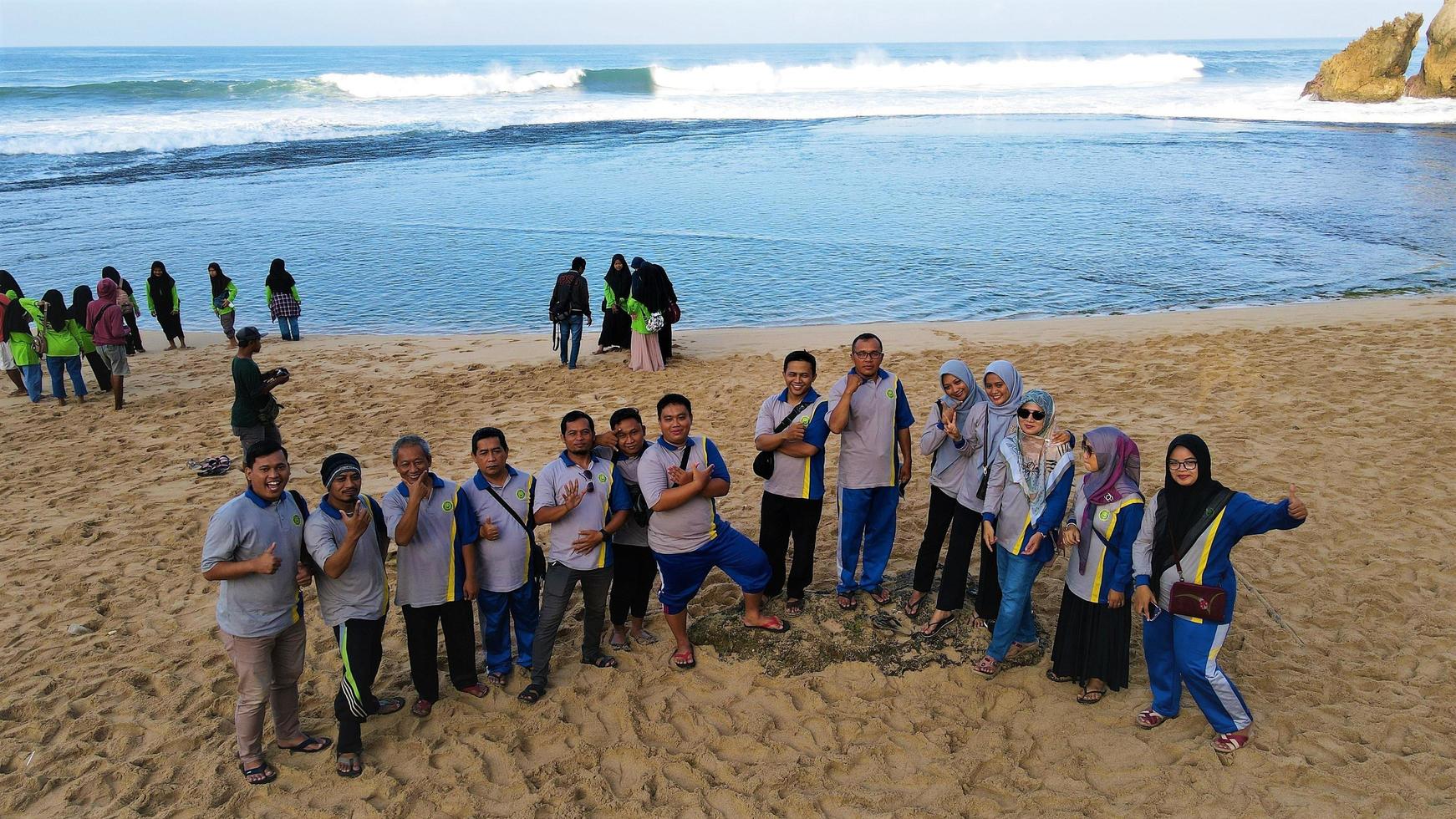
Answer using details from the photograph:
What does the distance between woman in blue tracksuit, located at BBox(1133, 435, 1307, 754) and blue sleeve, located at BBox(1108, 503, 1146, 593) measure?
2.3 inches

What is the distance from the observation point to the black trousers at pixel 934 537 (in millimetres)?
5598

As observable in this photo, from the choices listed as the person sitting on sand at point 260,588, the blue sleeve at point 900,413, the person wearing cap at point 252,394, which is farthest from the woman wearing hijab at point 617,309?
the person sitting on sand at point 260,588

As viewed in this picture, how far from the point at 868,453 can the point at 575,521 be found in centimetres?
179

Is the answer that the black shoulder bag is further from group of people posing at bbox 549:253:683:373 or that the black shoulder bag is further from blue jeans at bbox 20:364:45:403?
blue jeans at bbox 20:364:45:403

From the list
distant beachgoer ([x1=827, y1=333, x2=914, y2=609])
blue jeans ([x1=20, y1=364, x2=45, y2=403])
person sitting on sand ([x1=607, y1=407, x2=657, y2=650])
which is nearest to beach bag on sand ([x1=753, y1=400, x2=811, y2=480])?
distant beachgoer ([x1=827, y1=333, x2=914, y2=609])

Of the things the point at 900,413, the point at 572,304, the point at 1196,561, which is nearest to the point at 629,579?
the point at 900,413

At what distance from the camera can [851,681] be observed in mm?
5336

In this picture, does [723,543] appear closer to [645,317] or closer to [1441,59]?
[645,317]

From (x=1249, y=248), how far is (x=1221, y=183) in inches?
355

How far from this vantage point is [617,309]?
1264 centimetres

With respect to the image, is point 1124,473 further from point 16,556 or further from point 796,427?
point 16,556

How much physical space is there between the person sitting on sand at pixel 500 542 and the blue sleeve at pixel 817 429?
5.21 feet

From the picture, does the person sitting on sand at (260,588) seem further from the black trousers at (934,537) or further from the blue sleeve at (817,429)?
the black trousers at (934,537)

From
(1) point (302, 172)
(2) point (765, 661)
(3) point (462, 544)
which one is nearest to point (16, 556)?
(3) point (462, 544)
